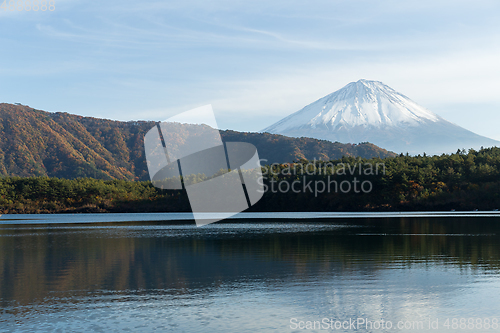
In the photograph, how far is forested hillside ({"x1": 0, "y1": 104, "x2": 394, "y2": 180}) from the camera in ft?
507

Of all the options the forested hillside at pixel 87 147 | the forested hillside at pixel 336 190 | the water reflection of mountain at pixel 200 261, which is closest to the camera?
the water reflection of mountain at pixel 200 261

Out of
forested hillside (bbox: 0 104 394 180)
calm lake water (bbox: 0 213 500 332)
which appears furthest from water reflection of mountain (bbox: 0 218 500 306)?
forested hillside (bbox: 0 104 394 180)

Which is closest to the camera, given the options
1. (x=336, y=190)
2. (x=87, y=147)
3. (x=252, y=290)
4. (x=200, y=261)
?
(x=252, y=290)

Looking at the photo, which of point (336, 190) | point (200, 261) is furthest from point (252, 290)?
point (336, 190)

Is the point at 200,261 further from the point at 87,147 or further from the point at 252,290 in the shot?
the point at 87,147

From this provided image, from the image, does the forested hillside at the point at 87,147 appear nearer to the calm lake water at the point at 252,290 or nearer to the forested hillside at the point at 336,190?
the forested hillside at the point at 336,190

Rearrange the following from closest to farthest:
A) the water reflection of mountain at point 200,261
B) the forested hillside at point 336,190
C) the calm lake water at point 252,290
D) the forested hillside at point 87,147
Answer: the calm lake water at point 252,290 < the water reflection of mountain at point 200,261 < the forested hillside at point 336,190 < the forested hillside at point 87,147

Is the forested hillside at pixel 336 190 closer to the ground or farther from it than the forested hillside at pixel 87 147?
closer to the ground

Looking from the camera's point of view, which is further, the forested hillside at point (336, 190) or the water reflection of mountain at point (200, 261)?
the forested hillside at point (336, 190)

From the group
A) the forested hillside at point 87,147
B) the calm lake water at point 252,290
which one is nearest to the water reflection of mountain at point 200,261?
the calm lake water at point 252,290

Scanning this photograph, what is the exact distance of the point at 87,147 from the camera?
173875 millimetres

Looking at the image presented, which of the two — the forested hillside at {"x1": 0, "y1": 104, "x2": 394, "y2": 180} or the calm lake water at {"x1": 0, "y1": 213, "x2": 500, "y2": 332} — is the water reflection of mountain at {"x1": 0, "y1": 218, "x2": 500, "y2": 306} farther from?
the forested hillside at {"x1": 0, "y1": 104, "x2": 394, "y2": 180}

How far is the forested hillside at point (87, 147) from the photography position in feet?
507

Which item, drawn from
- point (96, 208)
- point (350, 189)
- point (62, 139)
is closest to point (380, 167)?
point (350, 189)
